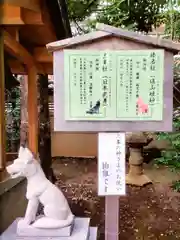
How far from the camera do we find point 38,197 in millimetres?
2775

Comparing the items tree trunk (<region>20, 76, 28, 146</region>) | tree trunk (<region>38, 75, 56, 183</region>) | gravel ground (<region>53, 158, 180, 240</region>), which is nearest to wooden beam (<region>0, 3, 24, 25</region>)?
gravel ground (<region>53, 158, 180, 240</region>)

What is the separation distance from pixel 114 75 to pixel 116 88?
0.31ft

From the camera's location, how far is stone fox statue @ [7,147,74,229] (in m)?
2.70

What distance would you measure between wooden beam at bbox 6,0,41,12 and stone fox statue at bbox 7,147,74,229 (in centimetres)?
120

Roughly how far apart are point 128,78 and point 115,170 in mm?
684

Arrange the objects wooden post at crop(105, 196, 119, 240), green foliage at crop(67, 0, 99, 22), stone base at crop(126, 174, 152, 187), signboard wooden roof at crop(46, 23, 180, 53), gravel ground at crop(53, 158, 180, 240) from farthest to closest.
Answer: green foliage at crop(67, 0, 99, 22), stone base at crop(126, 174, 152, 187), gravel ground at crop(53, 158, 180, 240), wooden post at crop(105, 196, 119, 240), signboard wooden roof at crop(46, 23, 180, 53)

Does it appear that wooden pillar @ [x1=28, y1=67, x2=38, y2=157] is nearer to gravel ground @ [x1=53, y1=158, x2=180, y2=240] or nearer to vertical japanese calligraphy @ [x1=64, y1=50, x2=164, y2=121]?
gravel ground @ [x1=53, y1=158, x2=180, y2=240]

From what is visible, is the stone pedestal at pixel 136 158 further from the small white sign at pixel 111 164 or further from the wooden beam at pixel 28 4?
the small white sign at pixel 111 164

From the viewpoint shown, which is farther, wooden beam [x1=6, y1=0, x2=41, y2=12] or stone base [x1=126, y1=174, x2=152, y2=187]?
stone base [x1=126, y1=174, x2=152, y2=187]

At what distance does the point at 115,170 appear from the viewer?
2.43 metres

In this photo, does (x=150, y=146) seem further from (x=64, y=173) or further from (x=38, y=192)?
(x=38, y=192)

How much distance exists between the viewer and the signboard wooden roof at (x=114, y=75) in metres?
2.38

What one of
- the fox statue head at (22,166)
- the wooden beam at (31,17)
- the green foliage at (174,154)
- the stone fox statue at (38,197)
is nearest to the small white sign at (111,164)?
the stone fox statue at (38,197)

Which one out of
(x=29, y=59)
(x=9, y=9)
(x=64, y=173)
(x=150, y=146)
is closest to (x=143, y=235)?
(x=29, y=59)
